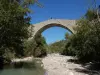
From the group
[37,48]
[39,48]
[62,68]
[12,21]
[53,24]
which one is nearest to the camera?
[12,21]

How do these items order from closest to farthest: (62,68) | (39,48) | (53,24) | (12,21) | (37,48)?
1. (12,21)
2. (62,68)
3. (37,48)
4. (39,48)
5. (53,24)

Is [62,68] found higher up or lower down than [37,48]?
lower down

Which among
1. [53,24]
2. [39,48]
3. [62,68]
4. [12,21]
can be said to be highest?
[53,24]

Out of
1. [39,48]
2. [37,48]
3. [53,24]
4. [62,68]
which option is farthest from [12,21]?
[53,24]

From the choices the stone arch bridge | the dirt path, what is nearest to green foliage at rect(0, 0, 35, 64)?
the dirt path

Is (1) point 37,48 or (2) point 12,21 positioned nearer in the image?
(2) point 12,21

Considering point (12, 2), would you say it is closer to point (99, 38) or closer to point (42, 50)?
point (99, 38)

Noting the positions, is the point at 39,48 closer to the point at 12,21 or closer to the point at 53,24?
the point at 53,24

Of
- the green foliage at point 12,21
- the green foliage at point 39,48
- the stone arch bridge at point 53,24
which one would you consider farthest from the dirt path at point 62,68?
the green foliage at point 39,48

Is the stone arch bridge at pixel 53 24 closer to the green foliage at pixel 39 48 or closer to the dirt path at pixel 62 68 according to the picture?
the green foliage at pixel 39 48

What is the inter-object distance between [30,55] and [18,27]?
87.2ft

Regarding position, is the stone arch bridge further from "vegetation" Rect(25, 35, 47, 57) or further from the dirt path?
the dirt path

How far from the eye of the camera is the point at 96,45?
18.6m

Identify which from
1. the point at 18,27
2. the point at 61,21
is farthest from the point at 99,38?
the point at 61,21
